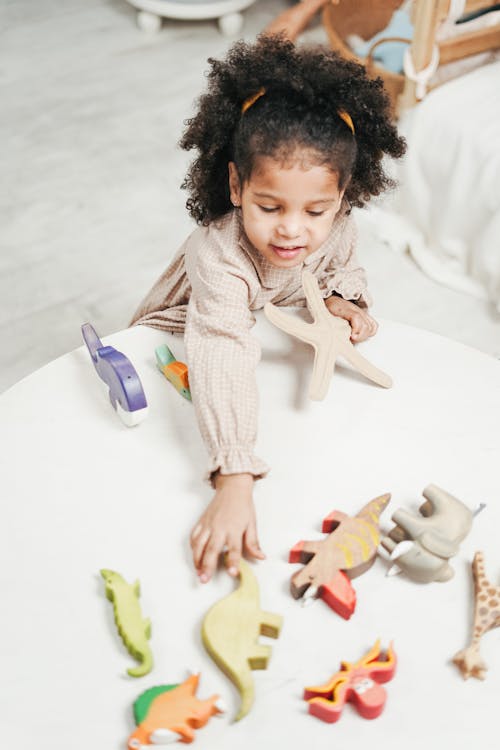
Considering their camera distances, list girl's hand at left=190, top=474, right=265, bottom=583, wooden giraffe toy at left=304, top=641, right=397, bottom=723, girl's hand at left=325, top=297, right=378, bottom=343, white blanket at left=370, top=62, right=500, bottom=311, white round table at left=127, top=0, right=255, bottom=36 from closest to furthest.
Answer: wooden giraffe toy at left=304, top=641, right=397, bottom=723
girl's hand at left=190, top=474, right=265, bottom=583
girl's hand at left=325, top=297, right=378, bottom=343
white blanket at left=370, top=62, right=500, bottom=311
white round table at left=127, top=0, right=255, bottom=36

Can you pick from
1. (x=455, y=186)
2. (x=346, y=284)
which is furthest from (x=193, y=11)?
(x=346, y=284)

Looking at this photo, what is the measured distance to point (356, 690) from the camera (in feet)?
2.29

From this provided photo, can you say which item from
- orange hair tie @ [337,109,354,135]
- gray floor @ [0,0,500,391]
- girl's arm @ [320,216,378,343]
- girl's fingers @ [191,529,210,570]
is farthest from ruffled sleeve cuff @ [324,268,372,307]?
gray floor @ [0,0,500,391]

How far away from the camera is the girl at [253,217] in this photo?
34.4 inches

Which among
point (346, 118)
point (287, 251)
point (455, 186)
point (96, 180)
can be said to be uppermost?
point (346, 118)

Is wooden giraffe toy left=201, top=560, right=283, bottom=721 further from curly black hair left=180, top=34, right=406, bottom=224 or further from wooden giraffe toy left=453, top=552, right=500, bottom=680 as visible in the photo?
curly black hair left=180, top=34, right=406, bottom=224

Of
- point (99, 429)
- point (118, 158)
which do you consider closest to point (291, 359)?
point (99, 429)

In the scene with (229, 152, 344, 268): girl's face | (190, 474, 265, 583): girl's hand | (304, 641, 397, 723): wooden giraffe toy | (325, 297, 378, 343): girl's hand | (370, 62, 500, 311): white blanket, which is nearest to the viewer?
(304, 641, 397, 723): wooden giraffe toy

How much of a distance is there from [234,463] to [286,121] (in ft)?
1.26

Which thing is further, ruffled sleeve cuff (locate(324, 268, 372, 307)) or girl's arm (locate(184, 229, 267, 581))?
ruffled sleeve cuff (locate(324, 268, 372, 307))

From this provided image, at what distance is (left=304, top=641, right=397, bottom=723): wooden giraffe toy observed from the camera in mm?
690

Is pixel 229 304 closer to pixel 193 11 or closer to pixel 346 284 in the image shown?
pixel 346 284

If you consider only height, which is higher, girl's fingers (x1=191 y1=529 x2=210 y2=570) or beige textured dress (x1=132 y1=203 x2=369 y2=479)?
beige textured dress (x1=132 y1=203 x2=369 y2=479)

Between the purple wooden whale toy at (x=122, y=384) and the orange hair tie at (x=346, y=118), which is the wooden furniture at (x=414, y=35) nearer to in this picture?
the orange hair tie at (x=346, y=118)
